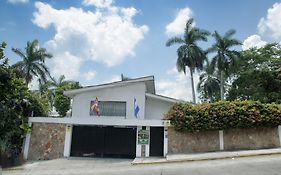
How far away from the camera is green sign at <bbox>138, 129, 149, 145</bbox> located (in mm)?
16406


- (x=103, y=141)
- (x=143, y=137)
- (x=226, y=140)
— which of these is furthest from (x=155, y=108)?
(x=226, y=140)

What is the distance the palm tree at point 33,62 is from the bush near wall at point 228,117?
Answer: 22386 millimetres

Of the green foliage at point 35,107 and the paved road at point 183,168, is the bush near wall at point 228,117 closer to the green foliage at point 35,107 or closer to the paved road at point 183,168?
the paved road at point 183,168

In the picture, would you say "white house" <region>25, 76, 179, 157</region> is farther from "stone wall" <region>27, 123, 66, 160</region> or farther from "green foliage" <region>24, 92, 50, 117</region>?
"green foliage" <region>24, 92, 50, 117</region>

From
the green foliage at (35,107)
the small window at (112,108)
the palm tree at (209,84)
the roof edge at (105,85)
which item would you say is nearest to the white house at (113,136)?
the green foliage at (35,107)

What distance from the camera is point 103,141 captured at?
17.1 meters

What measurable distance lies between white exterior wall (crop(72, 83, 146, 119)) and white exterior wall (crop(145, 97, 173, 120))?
1146 millimetres

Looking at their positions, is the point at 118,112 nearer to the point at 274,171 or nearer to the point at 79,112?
the point at 79,112

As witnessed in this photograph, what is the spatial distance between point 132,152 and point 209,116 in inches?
214

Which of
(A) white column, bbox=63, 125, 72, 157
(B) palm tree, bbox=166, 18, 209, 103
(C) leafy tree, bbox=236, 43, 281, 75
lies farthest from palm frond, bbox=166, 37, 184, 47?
(A) white column, bbox=63, 125, 72, 157

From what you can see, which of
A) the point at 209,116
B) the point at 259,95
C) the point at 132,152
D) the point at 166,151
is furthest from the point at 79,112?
the point at 259,95

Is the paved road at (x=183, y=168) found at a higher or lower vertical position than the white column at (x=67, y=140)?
lower

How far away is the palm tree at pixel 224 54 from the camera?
3234 cm

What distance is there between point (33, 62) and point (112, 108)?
17300mm
